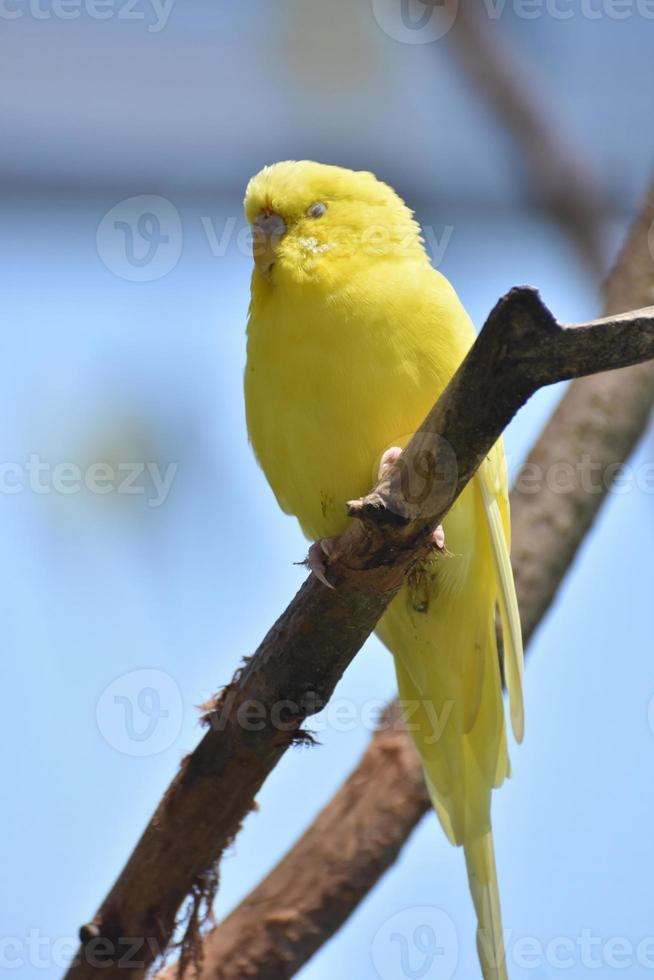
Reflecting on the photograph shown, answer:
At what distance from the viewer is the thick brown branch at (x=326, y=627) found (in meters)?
2.61

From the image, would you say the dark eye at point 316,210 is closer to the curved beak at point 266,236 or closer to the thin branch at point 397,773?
the curved beak at point 266,236

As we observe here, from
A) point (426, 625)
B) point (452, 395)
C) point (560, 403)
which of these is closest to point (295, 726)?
point (426, 625)

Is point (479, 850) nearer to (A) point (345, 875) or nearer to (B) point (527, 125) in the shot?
(A) point (345, 875)

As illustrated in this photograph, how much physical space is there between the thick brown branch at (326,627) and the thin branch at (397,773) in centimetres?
50

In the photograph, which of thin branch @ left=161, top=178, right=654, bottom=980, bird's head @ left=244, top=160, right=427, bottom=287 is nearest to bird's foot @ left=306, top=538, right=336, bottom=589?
bird's head @ left=244, top=160, right=427, bottom=287

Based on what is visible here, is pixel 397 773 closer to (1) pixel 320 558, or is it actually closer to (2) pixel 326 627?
(2) pixel 326 627

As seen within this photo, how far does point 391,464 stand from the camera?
326 centimetres

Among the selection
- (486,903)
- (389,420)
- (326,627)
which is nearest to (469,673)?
(486,903)

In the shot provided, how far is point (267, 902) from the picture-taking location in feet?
14.7

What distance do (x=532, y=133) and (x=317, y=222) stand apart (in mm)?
2042

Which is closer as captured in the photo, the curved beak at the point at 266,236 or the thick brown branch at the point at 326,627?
the thick brown branch at the point at 326,627

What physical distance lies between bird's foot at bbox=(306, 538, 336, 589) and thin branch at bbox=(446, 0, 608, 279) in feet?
9.05

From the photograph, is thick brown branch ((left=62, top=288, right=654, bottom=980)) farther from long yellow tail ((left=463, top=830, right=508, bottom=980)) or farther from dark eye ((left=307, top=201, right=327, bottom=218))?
dark eye ((left=307, top=201, right=327, bottom=218))

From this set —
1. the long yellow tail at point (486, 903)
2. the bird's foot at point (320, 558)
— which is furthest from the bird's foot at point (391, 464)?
the long yellow tail at point (486, 903)
